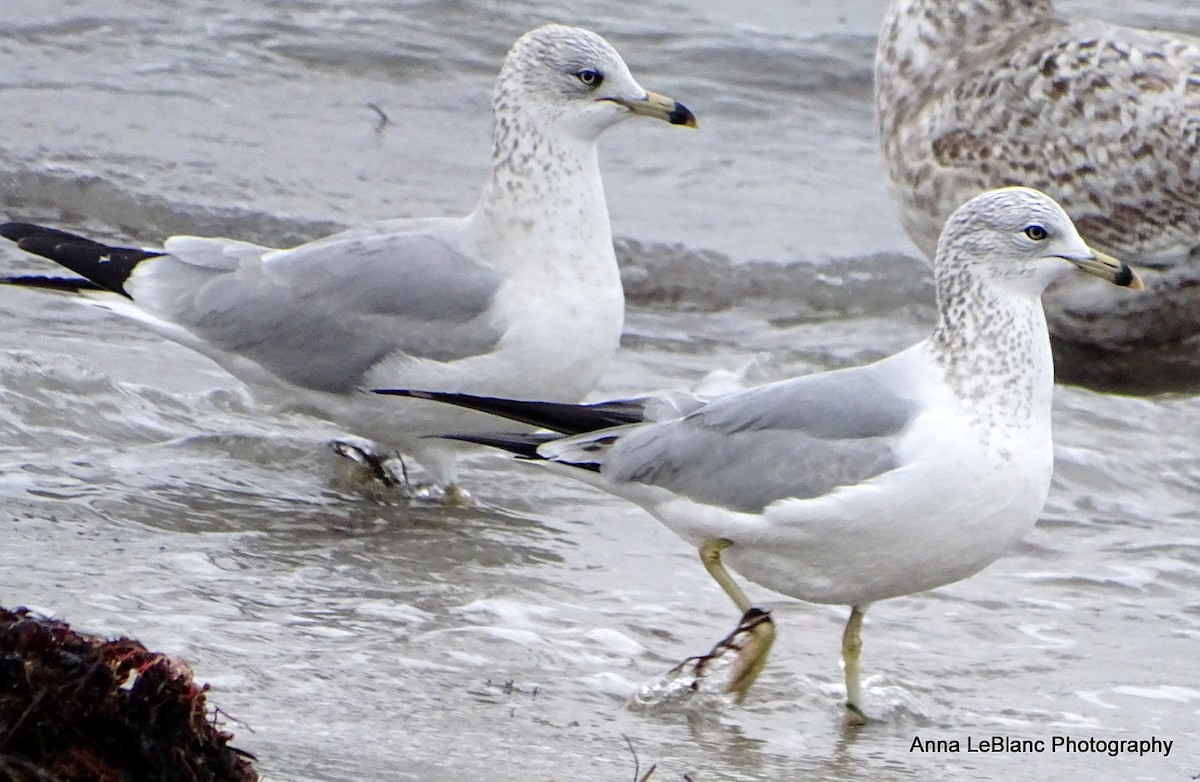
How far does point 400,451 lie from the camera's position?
5656 mm

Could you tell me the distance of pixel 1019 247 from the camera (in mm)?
4520

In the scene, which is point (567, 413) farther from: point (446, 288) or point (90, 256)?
point (90, 256)

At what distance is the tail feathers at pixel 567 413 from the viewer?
4539mm

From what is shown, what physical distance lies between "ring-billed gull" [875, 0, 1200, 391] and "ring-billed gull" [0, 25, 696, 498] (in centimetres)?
223

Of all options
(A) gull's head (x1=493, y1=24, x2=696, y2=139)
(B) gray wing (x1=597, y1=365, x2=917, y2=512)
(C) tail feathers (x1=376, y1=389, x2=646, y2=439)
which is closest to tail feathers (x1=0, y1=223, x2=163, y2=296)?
(A) gull's head (x1=493, y1=24, x2=696, y2=139)

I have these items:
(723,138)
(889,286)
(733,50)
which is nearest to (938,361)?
(889,286)

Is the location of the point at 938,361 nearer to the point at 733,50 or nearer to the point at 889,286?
the point at 889,286

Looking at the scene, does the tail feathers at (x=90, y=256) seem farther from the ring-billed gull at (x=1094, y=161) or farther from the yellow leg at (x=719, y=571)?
the ring-billed gull at (x=1094, y=161)

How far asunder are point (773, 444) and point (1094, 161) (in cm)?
361

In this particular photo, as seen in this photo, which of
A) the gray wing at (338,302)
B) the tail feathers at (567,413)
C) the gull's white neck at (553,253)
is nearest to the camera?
the tail feathers at (567,413)

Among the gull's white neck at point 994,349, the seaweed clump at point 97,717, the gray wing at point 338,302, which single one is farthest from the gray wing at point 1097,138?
the seaweed clump at point 97,717

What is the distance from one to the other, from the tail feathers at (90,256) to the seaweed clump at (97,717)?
2.94 metres

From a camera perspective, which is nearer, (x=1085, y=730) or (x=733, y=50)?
(x=1085, y=730)

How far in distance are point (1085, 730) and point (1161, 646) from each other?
66cm
